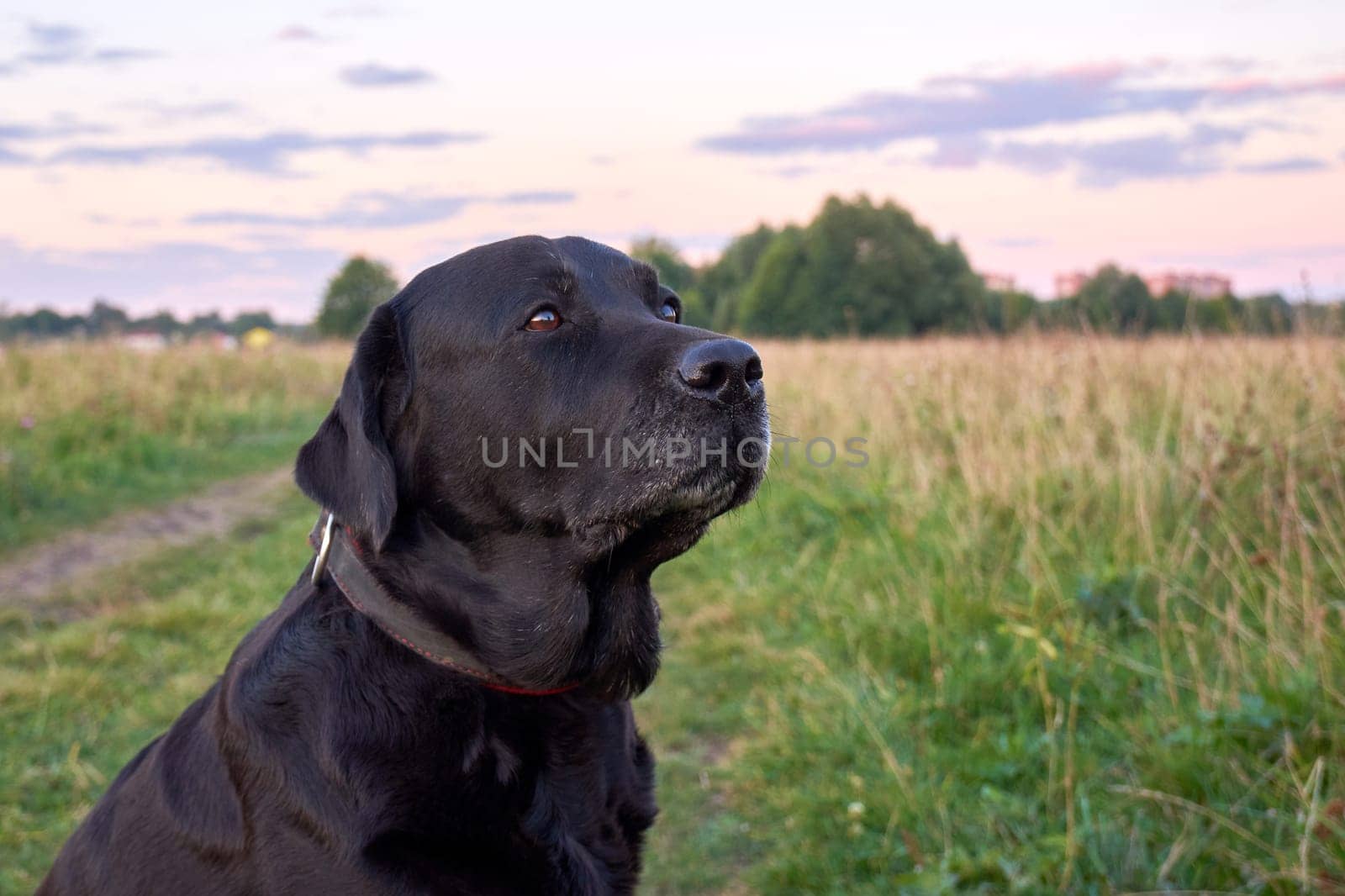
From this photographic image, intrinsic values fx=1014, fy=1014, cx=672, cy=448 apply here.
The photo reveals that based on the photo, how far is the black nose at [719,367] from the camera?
2.17 m

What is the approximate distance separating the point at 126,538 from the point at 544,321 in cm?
627

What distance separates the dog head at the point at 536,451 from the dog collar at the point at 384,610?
0.14 ft

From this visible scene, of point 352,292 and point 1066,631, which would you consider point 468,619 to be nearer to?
point 1066,631

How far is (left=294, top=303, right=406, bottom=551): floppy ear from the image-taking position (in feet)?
7.25

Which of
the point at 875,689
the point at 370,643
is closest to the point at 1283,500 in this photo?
the point at 875,689

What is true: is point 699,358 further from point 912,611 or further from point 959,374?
point 959,374

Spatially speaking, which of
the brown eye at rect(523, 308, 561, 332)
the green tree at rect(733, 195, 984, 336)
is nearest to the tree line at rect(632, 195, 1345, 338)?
the green tree at rect(733, 195, 984, 336)

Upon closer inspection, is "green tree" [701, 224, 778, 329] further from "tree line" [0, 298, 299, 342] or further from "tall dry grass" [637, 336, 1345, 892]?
"tall dry grass" [637, 336, 1345, 892]

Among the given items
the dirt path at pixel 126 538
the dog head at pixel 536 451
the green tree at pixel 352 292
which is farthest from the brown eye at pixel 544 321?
the green tree at pixel 352 292

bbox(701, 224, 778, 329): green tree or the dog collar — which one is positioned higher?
bbox(701, 224, 778, 329): green tree

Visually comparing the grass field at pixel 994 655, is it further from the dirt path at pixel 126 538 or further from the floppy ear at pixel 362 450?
the floppy ear at pixel 362 450

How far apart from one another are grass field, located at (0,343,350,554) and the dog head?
585cm

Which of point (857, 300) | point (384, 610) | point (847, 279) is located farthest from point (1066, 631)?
point (847, 279)

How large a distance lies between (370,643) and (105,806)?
73 centimetres
